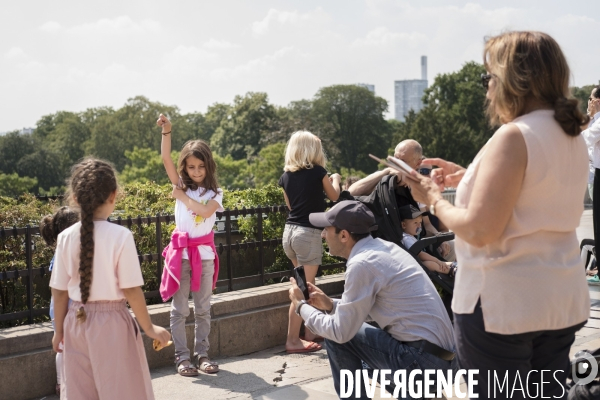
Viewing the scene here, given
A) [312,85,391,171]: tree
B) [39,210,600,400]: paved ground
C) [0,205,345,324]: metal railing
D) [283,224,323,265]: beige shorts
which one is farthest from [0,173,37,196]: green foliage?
[39,210,600,400]: paved ground

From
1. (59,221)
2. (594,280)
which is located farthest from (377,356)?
(594,280)

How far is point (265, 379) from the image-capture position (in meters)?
5.68

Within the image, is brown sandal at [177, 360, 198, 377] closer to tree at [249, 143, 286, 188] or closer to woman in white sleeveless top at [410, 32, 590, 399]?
woman in white sleeveless top at [410, 32, 590, 399]

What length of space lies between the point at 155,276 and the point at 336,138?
8381 cm

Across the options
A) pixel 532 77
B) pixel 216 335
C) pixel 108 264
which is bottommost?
pixel 216 335

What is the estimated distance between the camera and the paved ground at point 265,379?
17.3 ft

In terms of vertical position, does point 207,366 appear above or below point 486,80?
below

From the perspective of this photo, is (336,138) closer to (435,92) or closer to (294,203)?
(435,92)

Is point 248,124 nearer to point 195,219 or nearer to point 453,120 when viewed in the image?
point 453,120

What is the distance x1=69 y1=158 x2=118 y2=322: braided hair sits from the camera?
11.7ft

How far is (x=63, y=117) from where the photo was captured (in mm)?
105125

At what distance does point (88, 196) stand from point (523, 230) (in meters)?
2.13

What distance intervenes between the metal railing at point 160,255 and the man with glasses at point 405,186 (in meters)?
1.41

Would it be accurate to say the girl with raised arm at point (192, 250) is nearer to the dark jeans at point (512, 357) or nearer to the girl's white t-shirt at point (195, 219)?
the girl's white t-shirt at point (195, 219)
